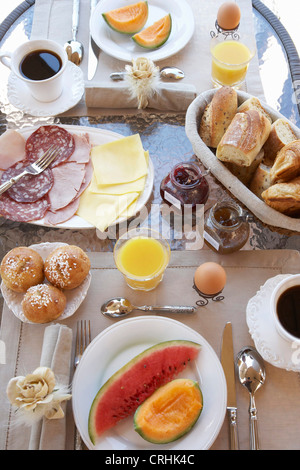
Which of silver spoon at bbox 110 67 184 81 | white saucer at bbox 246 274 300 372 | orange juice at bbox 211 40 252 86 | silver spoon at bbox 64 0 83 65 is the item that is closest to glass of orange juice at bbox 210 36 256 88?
orange juice at bbox 211 40 252 86

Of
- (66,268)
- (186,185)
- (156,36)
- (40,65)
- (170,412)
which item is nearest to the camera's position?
(170,412)

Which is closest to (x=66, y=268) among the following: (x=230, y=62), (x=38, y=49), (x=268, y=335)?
(x=268, y=335)

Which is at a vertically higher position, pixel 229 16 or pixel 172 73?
pixel 229 16

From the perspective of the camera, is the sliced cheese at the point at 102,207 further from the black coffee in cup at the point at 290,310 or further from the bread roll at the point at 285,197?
the black coffee in cup at the point at 290,310

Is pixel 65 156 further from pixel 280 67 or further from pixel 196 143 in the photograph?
pixel 280 67

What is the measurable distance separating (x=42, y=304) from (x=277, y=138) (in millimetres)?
798

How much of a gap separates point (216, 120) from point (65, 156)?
51 centimetres

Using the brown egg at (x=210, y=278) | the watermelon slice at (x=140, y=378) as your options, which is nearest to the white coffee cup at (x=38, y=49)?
the brown egg at (x=210, y=278)

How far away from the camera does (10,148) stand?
1293 millimetres

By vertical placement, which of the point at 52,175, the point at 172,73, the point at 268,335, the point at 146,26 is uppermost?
the point at 146,26

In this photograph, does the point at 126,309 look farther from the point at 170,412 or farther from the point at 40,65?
the point at 40,65

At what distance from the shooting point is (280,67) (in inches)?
61.1

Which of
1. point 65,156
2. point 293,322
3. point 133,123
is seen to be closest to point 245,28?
point 133,123
